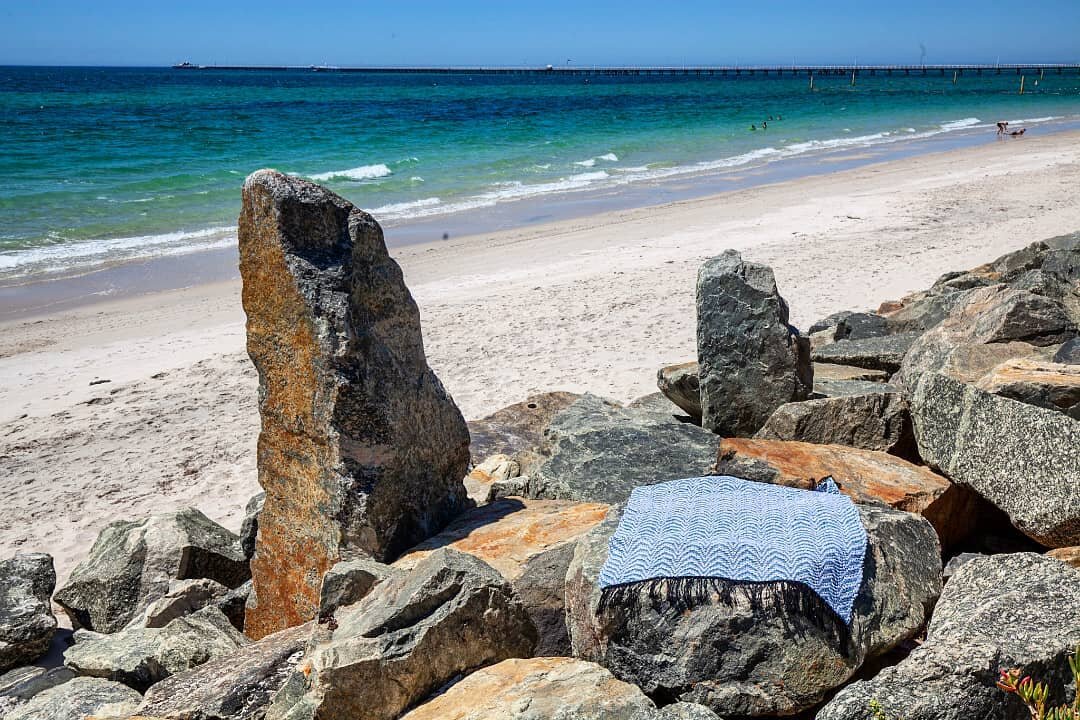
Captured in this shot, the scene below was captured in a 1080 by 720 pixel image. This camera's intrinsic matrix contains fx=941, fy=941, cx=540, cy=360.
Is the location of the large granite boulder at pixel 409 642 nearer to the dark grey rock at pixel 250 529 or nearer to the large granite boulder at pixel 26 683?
the large granite boulder at pixel 26 683

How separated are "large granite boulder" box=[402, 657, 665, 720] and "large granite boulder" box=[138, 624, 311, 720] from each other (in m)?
0.70

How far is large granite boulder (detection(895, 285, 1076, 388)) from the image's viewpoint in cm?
504

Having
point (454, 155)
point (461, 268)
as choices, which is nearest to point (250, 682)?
point (461, 268)

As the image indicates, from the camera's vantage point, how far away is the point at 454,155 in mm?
30734

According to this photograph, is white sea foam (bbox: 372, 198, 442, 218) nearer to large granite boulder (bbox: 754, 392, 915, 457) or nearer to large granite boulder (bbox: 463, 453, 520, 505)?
large granite boulder (bbox: 463, 453, 520, 505)

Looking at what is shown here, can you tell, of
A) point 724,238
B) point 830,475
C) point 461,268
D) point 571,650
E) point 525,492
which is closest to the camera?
point 571,650

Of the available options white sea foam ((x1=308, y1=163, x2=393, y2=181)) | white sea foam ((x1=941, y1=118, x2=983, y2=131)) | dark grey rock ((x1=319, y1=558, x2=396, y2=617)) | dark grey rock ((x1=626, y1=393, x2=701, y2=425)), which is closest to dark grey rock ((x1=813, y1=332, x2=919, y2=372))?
dark grey rock ((x1=626, y1=393, x2=701, y2=425))

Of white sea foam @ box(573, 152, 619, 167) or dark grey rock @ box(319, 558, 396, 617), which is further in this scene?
white sea foam @ box(573, 152, 619, 167)

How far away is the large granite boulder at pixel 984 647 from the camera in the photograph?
99.0 inches

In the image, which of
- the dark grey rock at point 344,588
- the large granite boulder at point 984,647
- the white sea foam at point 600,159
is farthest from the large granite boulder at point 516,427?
the white sea foam at point 600,159

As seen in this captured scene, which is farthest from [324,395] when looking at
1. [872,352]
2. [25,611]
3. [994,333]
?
[872,352]

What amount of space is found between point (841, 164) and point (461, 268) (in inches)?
684

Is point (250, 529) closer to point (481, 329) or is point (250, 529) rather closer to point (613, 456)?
point (613, 456)

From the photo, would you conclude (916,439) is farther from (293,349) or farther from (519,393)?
(519,393)
